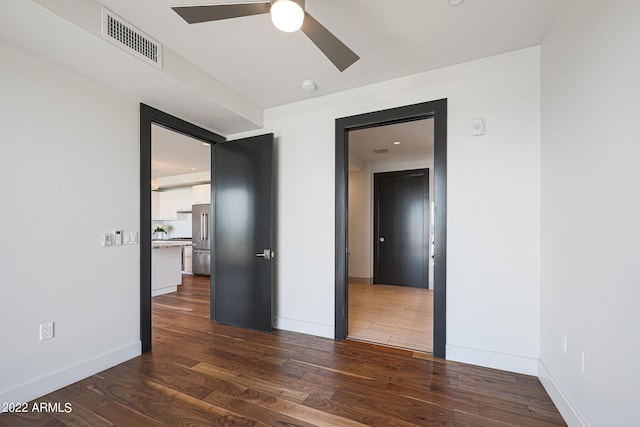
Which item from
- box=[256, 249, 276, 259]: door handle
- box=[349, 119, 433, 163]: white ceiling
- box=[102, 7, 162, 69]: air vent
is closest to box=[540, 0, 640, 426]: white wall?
box=[349, 119, 433, 163]: white ceiling

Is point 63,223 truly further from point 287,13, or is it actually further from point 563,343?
point 563,343

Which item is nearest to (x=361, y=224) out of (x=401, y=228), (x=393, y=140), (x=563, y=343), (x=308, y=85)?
(x=401, y=228)

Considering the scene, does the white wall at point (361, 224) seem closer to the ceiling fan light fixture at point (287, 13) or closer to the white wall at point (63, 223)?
the white wall at point (63, 223)

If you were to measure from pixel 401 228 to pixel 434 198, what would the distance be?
3075 mm

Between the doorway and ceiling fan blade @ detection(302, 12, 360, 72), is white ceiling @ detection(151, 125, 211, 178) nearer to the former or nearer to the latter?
the doorway

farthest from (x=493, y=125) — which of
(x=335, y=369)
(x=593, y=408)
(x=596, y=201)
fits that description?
(x=335, y=369)

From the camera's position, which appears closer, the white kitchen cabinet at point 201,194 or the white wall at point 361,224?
the white wall at point 361,224

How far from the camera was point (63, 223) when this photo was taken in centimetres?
206

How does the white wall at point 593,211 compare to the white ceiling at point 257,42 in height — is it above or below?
below

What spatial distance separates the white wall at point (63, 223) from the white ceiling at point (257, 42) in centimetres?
26

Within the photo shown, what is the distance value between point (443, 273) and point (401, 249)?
10.7 feet

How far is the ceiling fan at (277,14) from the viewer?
1.34 metres

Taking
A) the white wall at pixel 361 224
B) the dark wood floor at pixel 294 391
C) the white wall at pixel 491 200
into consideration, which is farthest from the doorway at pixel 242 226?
the white wall at pixel 361 224

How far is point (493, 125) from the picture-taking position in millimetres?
2332
